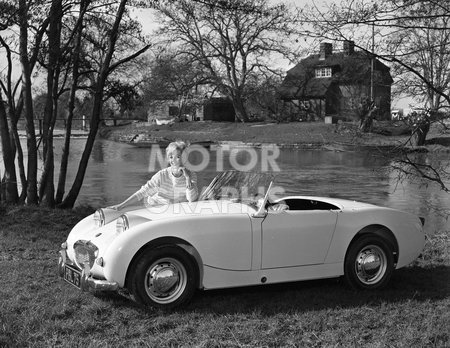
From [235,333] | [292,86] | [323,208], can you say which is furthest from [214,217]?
[292,86]

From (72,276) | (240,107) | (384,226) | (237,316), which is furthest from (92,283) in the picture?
(240,107)

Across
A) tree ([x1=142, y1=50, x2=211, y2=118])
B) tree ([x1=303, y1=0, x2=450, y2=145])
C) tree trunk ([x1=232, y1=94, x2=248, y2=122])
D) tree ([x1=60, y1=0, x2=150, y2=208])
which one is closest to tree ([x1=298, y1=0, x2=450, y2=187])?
tree ([x1=303, y1=0, x2=450, y2=145])

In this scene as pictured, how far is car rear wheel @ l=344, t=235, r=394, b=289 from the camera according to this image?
5.66 meters

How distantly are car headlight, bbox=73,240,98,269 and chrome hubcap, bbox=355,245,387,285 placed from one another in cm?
255

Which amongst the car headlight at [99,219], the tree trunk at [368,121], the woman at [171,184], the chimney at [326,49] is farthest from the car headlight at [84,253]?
the tree trunk at [368,121]

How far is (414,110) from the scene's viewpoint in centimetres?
847

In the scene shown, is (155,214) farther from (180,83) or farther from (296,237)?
(180,83)

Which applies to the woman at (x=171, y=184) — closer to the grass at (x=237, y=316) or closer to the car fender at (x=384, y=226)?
the grass at (x=237, y=316)

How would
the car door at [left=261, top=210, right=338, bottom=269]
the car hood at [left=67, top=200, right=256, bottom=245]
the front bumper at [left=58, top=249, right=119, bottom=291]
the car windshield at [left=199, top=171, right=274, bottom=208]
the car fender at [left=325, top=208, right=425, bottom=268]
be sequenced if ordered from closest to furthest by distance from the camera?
the front bumper at [left=58, top=249, right=119, bottom=291] < the car hood at [left=67, top=200, right=256, bottom=245] < the car door at [left=261, top=210, right=338, bottom=269] < the car fender at [left=325, top=208, right=425, bottom=268] < the car windshield at [left=199, top=171, right=274, bottom=208]

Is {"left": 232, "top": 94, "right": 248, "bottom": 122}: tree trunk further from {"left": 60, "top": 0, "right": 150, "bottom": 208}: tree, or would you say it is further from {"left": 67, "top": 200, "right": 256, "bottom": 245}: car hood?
{"left": 67, "top": 200, "right": 256, "bottom": 245}: car hood

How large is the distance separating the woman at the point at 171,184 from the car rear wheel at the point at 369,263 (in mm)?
1792

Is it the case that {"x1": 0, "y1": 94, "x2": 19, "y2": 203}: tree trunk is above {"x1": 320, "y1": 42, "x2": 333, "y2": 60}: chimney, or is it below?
below

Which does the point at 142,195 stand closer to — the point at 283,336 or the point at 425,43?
the point at 283,336

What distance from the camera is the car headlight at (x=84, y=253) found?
5.00 m
